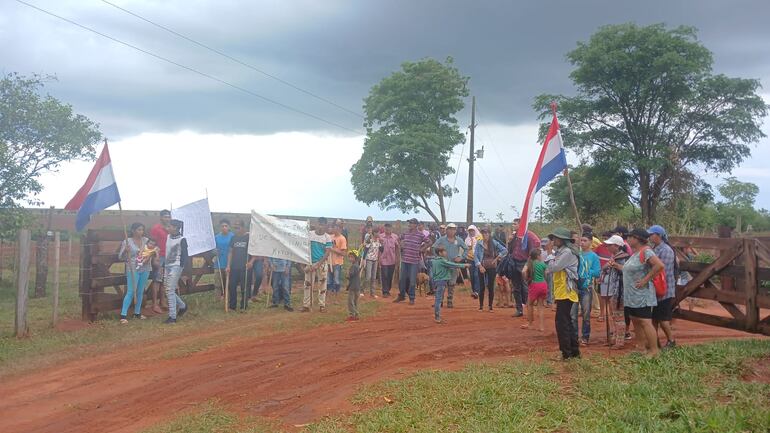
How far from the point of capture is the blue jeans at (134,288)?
425 inches

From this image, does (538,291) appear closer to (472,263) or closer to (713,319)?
(713,319)

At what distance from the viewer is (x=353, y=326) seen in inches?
420

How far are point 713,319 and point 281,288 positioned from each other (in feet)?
27.8

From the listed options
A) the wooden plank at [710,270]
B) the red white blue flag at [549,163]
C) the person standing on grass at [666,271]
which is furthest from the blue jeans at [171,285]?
the wooden plank at [710,270]

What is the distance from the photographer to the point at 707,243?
8.82m

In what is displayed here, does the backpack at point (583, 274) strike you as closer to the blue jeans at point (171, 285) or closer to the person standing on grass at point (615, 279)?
the person standing on grass at point (615, 279)

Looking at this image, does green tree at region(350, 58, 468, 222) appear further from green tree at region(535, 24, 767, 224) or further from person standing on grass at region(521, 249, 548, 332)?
person standing on grass at region(521, 249, 548, 332)

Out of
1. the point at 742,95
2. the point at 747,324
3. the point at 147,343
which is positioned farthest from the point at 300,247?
the point at 742,95

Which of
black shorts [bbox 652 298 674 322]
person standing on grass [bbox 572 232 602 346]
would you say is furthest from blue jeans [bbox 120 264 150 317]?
black shorts [bbox 652 298 674 322]

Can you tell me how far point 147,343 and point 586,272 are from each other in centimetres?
697

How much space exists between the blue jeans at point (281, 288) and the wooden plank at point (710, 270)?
7.77 meters

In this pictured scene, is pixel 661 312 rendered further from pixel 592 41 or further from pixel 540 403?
pixel 592 41

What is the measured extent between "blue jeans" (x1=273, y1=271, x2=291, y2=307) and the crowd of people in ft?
0.08

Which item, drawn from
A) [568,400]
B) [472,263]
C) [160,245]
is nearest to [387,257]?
[472,263]
